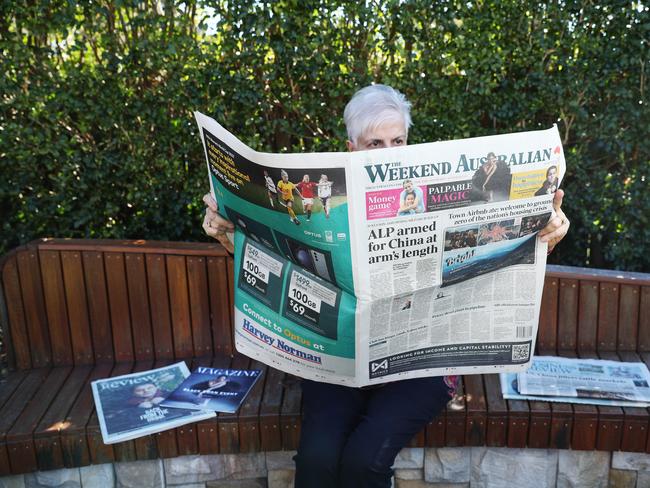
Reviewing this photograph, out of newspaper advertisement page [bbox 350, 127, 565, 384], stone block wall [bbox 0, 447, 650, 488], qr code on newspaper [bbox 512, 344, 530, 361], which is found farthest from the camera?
stone block wall [bbox 0, 447, 650, 488]

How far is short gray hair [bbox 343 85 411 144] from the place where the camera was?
2.11m

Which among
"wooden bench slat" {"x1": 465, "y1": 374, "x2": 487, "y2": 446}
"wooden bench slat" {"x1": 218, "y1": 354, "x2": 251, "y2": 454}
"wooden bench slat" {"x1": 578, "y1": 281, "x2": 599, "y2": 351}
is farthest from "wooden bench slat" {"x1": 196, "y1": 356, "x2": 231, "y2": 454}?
"wooden bench slat" {"x1": 578, "y1": 281, "x2": 599, "y2": 351}

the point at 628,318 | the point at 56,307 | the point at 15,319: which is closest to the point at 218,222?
the point at 56,307

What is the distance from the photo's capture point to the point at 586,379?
8.09 feet

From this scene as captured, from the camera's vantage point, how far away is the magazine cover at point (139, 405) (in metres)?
2.26

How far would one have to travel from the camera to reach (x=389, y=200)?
1.75 m

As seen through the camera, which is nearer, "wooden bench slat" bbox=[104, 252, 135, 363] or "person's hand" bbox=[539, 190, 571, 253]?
"person's hand" bbox=[539, 190, 571, 253]

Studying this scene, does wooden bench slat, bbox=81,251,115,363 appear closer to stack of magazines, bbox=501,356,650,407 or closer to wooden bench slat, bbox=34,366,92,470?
wooden bench slat, bbox=34,366,92,470

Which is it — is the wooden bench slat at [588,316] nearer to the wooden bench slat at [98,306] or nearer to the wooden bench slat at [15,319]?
the wooden bench slat at [98,306]

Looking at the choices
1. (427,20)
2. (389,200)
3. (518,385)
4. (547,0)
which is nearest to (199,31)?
(427,20)

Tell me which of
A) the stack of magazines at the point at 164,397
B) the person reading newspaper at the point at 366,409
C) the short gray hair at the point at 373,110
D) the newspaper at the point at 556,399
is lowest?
the newspaper at the point at 556,399

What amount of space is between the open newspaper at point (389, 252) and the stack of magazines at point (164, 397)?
0.40m

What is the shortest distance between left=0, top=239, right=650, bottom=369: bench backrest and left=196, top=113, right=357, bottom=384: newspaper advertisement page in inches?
26.3

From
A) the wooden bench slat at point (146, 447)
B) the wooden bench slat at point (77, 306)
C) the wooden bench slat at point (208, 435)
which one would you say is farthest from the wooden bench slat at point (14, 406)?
the wooden bench slat at point (208, 435)
